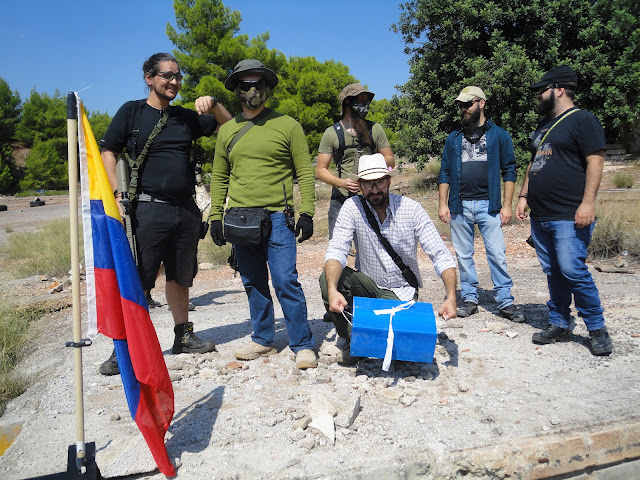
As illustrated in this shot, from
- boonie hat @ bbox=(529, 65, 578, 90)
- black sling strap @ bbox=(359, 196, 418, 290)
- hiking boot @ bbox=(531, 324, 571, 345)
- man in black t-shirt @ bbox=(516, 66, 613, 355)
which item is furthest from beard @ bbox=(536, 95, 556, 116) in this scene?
hiking boot @ bbox=(531, 324, 571, 345)

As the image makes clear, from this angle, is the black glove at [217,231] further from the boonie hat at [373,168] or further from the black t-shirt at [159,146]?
the boonie hat at [373,168]

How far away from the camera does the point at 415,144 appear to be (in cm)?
1532

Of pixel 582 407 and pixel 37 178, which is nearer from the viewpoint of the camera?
pixel 582 407

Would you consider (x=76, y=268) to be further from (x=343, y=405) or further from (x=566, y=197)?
(x=566, y=197)

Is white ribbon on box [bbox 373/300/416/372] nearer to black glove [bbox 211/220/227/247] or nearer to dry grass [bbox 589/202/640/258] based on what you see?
black glove [bbox 211/220/227/247]

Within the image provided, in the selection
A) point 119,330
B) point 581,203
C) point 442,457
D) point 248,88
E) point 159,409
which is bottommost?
point 442,457

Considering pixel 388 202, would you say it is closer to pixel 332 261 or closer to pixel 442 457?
pixel 332 261

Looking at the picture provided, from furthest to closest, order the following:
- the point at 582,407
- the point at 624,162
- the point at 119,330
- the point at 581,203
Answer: the point at 624,162
the point at 581,203
the point at 582,407
the point at 119,330

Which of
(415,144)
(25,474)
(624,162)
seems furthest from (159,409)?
(624,162)

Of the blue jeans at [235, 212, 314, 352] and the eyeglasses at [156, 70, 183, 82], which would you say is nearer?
the eyeglasses at [156, 70, 183, 82]

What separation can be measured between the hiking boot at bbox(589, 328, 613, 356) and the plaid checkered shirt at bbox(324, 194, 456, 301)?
144 centimetres

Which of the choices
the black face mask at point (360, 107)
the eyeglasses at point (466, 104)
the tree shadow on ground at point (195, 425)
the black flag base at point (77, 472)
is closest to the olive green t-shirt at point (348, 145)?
the black face mask at point (360, 107)

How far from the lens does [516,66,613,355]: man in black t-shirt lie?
3701 mm

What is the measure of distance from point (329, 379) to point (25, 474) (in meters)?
1.90
